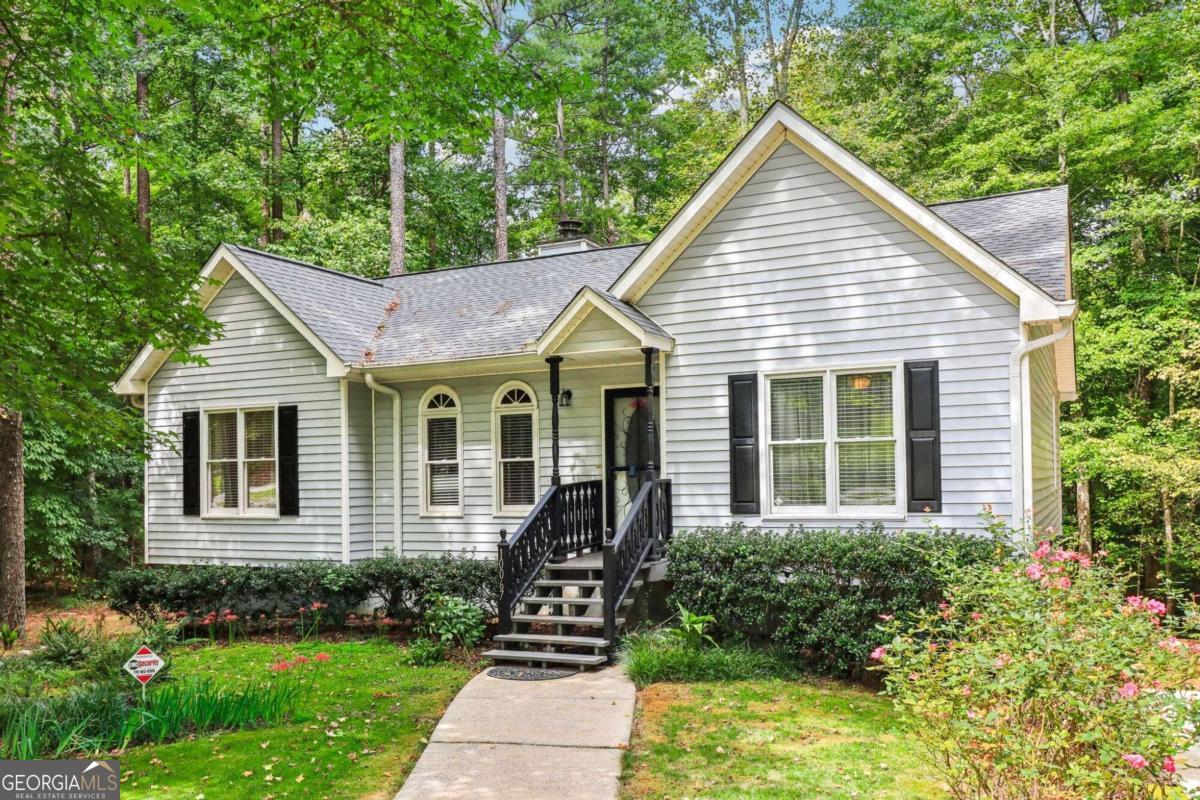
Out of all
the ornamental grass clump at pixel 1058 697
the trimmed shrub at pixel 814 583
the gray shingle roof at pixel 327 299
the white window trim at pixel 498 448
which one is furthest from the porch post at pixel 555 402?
the ornamental grass clump at pixel 1058 697

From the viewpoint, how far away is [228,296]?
13.4m

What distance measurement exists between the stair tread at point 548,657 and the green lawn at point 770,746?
0.90 metres

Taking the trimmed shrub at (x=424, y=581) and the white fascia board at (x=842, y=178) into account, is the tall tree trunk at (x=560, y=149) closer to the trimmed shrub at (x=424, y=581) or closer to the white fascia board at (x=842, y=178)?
the white fascia board at (x=842, y=178)

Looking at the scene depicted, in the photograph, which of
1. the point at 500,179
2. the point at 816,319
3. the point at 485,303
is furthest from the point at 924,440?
the point at 500,179

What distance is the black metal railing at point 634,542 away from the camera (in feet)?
29.6

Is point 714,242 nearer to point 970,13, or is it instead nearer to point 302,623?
point 302,623

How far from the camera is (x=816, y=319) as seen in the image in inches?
388

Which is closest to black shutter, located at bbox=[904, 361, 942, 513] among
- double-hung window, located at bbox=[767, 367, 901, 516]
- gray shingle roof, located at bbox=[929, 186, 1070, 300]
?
double-hung window, located at bbox=[767, 367, 901, 516]

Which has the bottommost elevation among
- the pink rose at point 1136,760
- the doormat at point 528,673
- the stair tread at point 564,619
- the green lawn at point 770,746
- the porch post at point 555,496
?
the doormat at point 528,673

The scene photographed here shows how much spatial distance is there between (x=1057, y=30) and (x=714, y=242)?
1565cm

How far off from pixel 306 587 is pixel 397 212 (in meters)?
13.1

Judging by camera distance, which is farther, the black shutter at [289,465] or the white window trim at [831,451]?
the black shutter at [289,465]

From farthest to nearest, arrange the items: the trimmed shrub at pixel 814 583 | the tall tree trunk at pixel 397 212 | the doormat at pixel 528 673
Answer: the tall tree trunk at pixel 397 212 < the doormat at pixel 528 673 < the trimmed shrub at pixel 814 583

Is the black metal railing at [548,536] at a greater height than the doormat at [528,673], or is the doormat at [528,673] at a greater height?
the black metal railing at [548,536]
